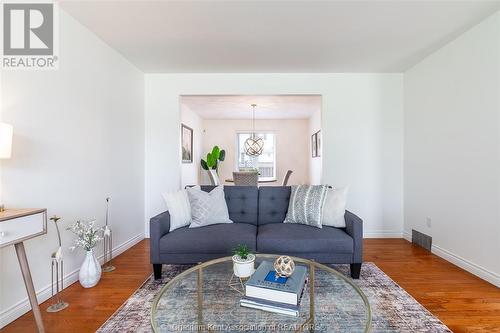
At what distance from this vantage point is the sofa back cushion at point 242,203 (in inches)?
108

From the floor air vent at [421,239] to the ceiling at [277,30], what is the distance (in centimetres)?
226

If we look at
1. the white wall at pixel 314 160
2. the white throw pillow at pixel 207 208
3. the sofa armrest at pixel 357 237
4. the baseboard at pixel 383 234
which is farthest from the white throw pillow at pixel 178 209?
the white wall at pixel 314 160

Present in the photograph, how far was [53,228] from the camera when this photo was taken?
81.0 inches

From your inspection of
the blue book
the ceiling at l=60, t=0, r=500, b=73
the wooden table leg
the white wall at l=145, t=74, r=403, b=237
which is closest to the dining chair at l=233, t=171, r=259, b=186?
the white wall at l=145, t=74, r=403, b=237

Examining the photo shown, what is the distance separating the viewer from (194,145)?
643cm

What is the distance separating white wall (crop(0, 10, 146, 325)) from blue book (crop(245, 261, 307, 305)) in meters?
1.75

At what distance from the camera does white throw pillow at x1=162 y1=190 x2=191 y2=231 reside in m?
2.38

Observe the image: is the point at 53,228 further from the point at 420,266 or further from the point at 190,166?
the point at 190,166

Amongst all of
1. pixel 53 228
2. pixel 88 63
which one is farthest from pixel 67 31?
pixel 53 228

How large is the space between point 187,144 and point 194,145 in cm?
58

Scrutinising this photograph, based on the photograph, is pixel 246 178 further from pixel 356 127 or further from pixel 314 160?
pixel 314 160

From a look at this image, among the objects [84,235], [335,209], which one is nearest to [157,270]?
[84,235]

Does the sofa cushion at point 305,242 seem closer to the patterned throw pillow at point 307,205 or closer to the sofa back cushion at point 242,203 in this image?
the patterned throw pillow at point 307,205

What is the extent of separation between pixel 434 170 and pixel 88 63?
4.05 metres
